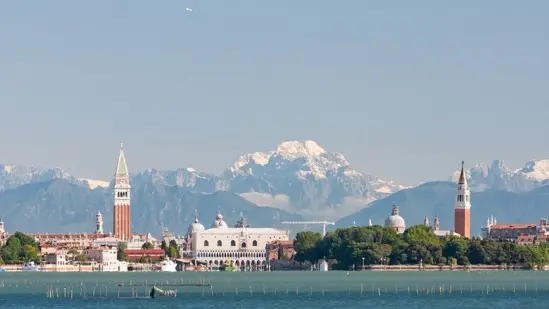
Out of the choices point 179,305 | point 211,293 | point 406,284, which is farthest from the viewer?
point 406,284

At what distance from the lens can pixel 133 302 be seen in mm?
112875

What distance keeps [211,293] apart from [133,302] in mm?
18673

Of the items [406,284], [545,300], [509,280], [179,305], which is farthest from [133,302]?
[509,280]

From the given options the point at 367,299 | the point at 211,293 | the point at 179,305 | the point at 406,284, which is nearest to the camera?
the point at 179,305

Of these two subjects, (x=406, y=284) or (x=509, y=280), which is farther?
(x=509, y=280)

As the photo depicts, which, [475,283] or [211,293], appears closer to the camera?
[211,293]

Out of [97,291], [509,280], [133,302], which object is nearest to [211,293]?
[97,291]

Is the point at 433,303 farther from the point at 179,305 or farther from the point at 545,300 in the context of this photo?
the point at 179,305

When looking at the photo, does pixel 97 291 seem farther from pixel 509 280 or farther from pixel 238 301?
pixel 509 280

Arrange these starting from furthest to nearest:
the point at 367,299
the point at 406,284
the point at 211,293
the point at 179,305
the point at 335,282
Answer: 1. the point at 335,282
2. the point at 406,284
3. the point at 211,293
4. the point at 367,299
5. the point at 179,305

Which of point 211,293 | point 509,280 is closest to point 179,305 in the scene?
point 211,293

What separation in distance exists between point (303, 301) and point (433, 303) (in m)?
9.16

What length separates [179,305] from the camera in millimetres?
109562

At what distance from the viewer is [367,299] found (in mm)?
117938
